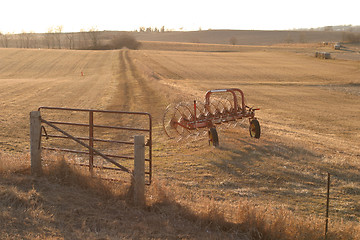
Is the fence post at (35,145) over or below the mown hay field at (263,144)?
over

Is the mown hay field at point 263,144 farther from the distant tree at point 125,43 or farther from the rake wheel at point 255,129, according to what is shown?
the distant tree at point 125,43

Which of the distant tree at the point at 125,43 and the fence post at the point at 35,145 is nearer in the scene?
the fence post at the point at 35,145


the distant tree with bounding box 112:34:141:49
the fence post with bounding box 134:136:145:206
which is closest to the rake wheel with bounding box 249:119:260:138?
the fence post with bounding box 134:136:145:206

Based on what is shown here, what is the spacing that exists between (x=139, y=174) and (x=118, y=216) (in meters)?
0.78

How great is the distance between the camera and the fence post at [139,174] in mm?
5930

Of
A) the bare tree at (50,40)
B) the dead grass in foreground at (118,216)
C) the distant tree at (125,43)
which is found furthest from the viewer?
the bare tree at (50,40)

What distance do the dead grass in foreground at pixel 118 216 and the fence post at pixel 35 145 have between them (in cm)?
27

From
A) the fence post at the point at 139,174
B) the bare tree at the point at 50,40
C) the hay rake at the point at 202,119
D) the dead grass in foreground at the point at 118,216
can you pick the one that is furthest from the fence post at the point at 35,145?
the bare tree at the point at 50,40

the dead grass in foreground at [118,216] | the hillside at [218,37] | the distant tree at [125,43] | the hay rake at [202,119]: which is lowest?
the dead grass in foreground at [118,216]

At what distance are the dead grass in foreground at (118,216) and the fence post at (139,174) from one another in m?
0.16

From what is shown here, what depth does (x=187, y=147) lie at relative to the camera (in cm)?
1138

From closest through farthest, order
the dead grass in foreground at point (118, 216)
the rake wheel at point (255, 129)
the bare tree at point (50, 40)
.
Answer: the dead grass in foreground at point (118, 216)
the rake wheel at point (255, 129)
the bare tree at point (50, 40)

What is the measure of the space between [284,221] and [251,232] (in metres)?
0.57

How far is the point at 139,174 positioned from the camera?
236 inches
